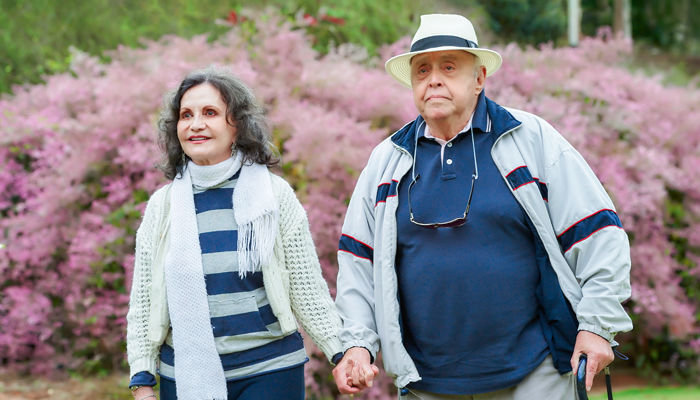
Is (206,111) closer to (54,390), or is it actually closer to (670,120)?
(54,390)

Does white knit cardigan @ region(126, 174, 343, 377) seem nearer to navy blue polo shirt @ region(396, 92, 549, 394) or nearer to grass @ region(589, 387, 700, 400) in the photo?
navy blue polo shirt @ region(396, 92, 549, 394)

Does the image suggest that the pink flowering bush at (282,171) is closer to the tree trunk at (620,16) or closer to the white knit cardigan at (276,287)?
the white knit cardigan at (276,287)

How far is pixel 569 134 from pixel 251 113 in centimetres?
317

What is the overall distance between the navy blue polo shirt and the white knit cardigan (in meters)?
0.42

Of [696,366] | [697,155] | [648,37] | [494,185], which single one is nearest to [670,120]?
[697,155]

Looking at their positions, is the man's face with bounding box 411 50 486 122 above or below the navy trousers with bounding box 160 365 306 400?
above

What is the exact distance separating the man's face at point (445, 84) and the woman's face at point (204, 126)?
2.45 feet

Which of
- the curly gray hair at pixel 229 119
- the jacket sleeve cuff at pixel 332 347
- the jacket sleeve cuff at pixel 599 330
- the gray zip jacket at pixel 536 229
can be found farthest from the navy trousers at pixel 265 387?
the jacket sleeve cuff at pixel 599 330

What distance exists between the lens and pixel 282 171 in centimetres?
452

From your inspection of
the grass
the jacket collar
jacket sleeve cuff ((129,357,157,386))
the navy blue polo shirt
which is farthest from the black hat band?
the grass

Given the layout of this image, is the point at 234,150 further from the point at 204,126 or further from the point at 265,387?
the point at 265,387

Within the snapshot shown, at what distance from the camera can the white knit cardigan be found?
2.51 meters

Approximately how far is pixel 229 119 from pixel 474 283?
3.67 ft

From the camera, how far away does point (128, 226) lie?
4734mm
